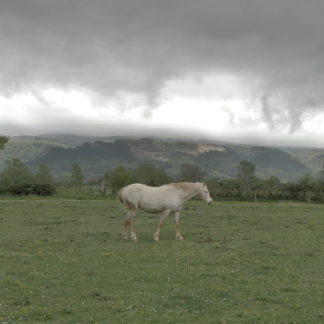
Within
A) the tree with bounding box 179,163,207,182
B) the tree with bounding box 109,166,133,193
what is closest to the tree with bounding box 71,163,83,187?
the tree with bounding box 179,163,207,182

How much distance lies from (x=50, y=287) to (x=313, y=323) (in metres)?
8.52

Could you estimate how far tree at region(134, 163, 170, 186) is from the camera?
121 meters

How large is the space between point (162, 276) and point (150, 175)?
364 feet

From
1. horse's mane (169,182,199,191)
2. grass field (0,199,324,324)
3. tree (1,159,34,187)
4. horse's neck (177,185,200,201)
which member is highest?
horse's mane (169,182,199,191)

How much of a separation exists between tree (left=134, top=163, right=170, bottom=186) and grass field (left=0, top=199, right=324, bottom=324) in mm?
94272

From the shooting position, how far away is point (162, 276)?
44.8 feet

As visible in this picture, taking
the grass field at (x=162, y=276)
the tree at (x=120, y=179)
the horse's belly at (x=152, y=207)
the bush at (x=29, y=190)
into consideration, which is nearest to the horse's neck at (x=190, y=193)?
the horse's belly at (x=152, y=207)

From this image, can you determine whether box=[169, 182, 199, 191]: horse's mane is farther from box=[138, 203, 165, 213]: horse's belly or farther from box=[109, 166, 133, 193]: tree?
box=[109, 166, 133, 193]: tree

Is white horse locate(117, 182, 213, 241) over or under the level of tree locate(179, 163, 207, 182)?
over

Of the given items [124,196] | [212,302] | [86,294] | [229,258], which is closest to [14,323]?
[86,294]

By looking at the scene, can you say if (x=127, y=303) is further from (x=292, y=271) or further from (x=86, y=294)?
(x=292, y=271)

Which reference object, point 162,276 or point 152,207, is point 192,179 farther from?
point 162,276

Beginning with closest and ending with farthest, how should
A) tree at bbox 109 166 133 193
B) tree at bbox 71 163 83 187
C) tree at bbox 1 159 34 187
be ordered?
tree at bbox 109 166 133 193 < tree at bbox 1 159 34 187 < tree at bbox 71 163 83 187

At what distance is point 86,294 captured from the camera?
11.6 m
